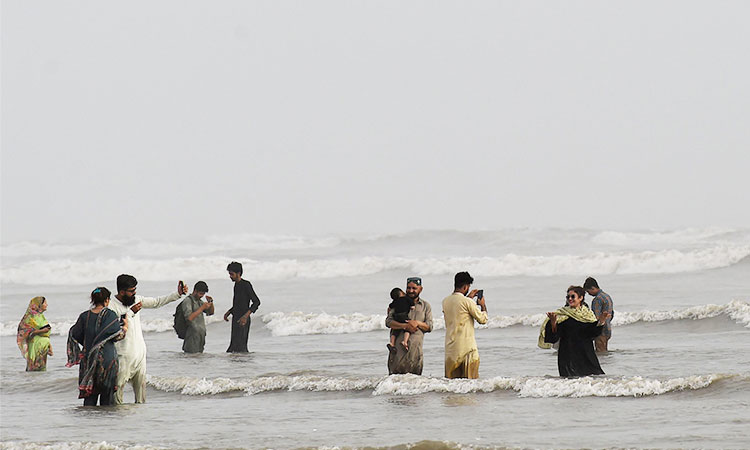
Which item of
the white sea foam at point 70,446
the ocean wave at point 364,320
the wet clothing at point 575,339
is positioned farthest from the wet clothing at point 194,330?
the white sea foam at point 70,446

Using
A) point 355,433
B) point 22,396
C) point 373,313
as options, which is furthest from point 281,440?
point 373,313

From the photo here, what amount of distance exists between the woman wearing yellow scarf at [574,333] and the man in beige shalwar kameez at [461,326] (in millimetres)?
714

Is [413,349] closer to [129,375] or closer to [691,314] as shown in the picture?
[129,375]

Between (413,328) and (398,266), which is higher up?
(398,266)

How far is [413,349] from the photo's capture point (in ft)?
35.8

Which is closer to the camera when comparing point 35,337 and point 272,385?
point 272,385

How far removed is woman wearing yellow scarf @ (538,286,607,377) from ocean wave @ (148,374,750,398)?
19 centimetres

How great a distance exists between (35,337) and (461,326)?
7.79m

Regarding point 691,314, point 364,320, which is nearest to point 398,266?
point 364,320

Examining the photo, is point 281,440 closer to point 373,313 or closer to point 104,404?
point 104,404

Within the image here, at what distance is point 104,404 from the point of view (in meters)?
9.93

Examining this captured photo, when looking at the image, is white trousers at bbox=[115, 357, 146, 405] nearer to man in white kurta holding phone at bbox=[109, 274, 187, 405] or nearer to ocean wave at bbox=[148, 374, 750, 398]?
man in white kurta holding phone at bbox=[109, 274, 187, 405]

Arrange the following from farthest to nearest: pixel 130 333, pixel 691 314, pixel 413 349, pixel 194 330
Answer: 1. pixel 691 314
2. pixel 194 330
3. pixel 413 349
4. pixel 130 333

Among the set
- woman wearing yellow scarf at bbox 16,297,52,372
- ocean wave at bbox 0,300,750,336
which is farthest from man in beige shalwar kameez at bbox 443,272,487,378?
ocean wave at bbox 0,300,750,336
